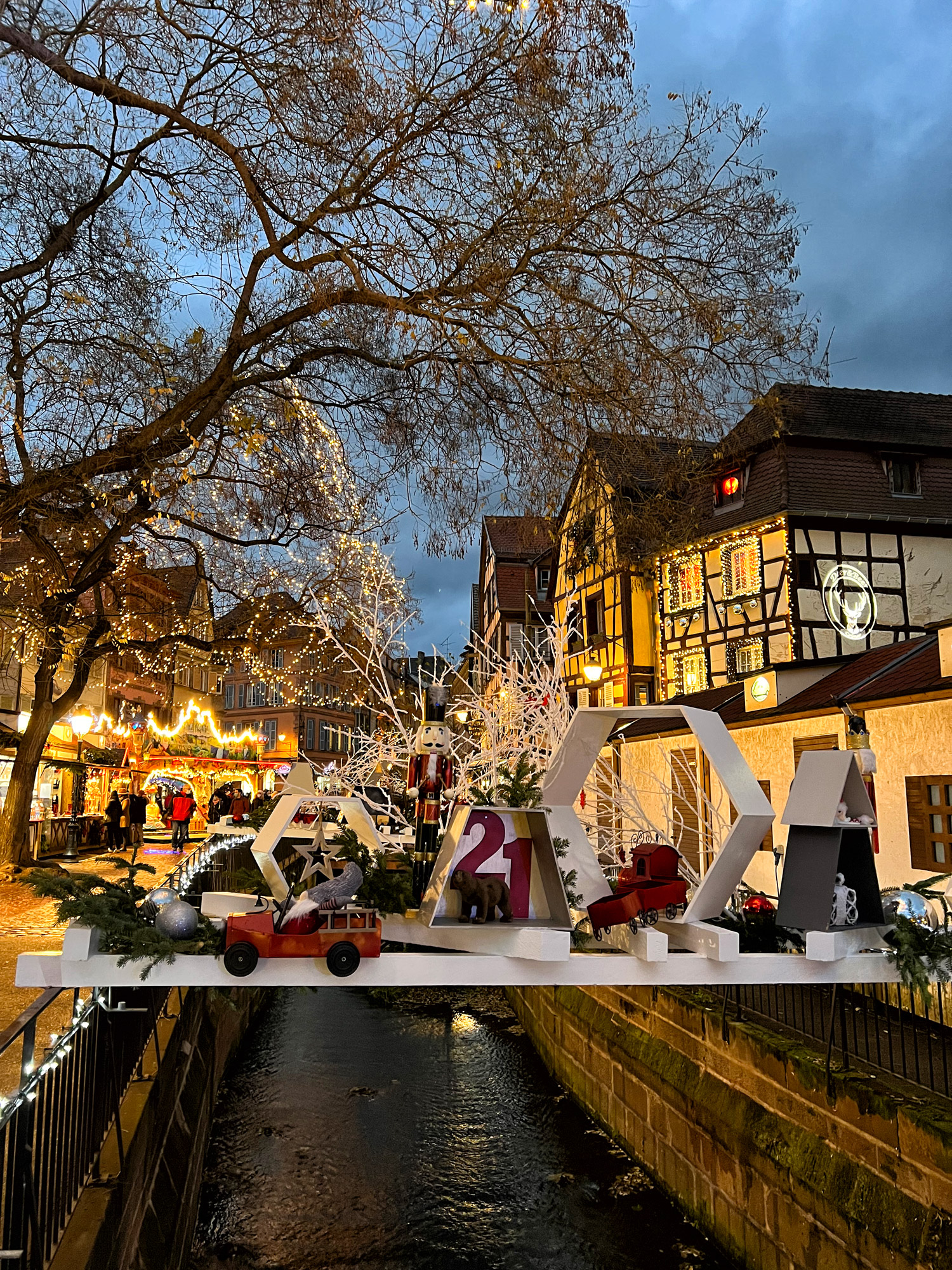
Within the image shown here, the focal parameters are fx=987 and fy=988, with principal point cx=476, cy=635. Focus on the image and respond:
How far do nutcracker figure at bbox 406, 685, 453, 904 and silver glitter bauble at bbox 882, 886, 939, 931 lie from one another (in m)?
1.93

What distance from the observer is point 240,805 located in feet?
101

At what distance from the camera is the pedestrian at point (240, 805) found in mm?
28942

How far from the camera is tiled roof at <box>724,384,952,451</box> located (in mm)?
22234

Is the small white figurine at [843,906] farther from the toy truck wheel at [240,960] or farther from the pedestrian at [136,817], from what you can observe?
the pedestrian at [136,817]

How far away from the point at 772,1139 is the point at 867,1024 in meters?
1.10

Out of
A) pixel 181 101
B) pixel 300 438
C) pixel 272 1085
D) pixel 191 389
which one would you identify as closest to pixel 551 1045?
pixel 272 1085

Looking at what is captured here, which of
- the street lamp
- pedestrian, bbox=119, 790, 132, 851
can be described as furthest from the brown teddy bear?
pedestrian, bbox=119, 790, 132, 851

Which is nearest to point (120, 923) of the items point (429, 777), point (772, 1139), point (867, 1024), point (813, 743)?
point (429, 777)

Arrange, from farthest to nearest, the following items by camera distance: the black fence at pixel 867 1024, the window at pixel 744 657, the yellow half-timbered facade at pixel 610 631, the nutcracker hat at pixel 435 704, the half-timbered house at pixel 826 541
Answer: the yellow half-timbered facade at pixel 610 631
the window at pixel 744 657
the half-timbered house at pixel 826 541
the black fence at pixel 867 1024
the nutcracker hat at pixel 435 704

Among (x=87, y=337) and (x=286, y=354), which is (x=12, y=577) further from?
(x=286, y=354)

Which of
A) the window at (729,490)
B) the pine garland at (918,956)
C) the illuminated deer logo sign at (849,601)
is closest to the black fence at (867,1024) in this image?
the pine garland at (918,956)

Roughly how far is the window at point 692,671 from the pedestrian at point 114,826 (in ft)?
50.4

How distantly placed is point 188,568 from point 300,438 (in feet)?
28.1

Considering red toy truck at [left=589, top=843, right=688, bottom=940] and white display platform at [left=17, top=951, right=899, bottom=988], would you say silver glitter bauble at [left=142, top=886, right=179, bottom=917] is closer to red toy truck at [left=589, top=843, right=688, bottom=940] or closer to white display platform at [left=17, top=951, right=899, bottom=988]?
white display platform at [left=17, top=951, right=899, bottom=988]
